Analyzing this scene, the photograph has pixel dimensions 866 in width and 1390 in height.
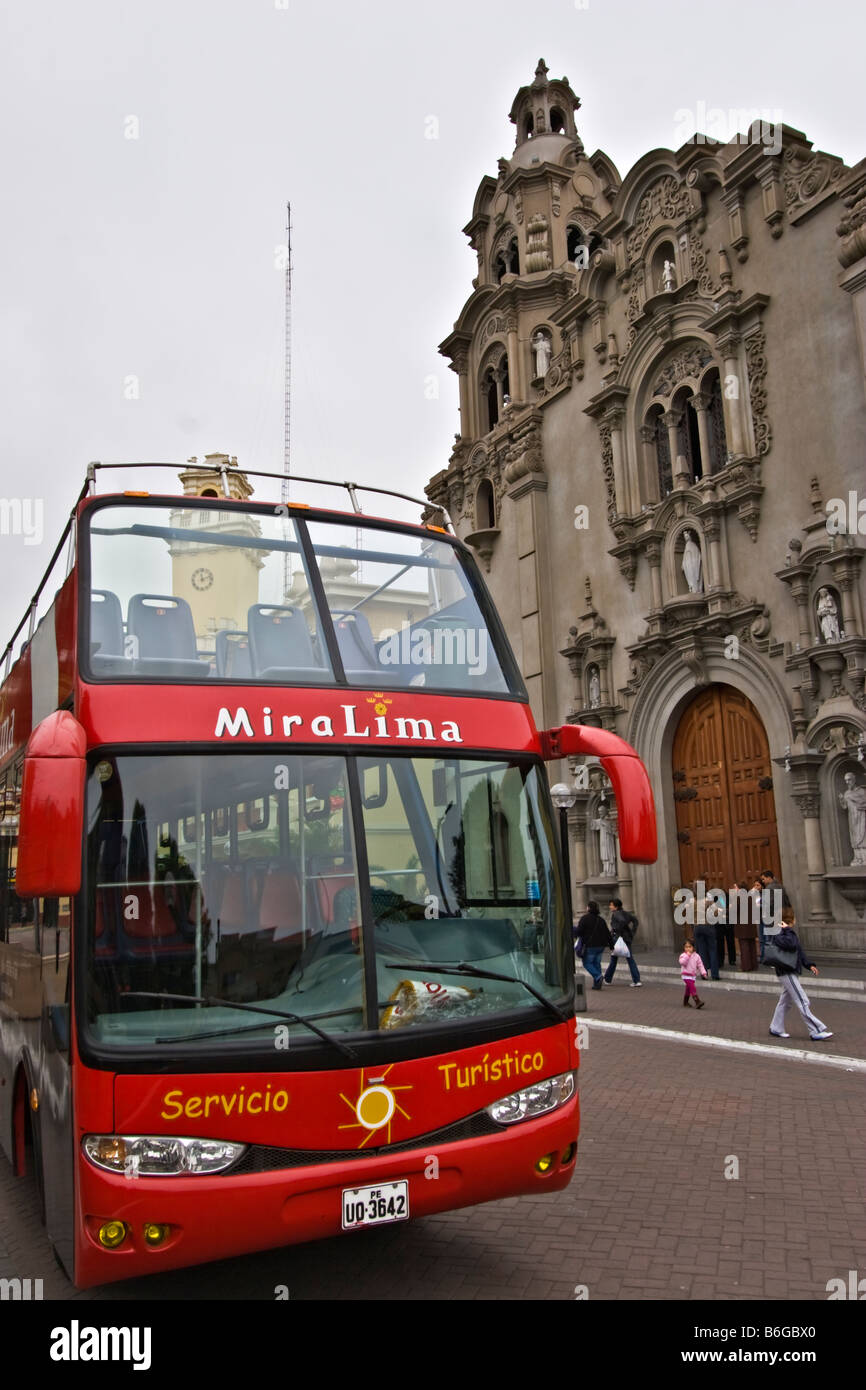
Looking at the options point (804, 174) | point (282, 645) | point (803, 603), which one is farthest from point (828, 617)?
point (282, 645)

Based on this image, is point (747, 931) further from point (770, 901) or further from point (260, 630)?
point (260, 630)

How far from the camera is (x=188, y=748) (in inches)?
180

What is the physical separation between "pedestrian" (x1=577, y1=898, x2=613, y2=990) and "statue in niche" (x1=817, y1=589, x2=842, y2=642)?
19.8 feet

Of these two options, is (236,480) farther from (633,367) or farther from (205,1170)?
(633,367)

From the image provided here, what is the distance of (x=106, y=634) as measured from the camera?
4988 millimetres

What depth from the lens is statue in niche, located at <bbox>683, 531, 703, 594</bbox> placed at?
67.0 feet

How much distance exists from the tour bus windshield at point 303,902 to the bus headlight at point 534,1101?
366mm

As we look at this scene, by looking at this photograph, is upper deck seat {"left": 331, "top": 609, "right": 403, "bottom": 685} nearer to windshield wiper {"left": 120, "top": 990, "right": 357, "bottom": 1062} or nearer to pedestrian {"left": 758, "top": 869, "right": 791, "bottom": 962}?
windshield wiper {"left": 120, "top": 990, "right": 357, "bottom": 1062}

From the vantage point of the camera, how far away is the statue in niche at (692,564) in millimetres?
20422

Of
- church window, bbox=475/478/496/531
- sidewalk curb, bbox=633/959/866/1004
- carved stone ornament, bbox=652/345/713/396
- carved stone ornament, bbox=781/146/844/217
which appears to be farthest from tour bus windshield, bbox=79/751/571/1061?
church window, bbox=475/478/496/531

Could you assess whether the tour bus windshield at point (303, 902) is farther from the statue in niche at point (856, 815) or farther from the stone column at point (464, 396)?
the stone column at point (464, 396)

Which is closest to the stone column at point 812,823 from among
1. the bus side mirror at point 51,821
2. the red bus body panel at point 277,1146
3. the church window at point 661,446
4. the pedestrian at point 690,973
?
the pedestrian at point 690,973

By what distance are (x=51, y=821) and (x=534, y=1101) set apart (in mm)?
2608

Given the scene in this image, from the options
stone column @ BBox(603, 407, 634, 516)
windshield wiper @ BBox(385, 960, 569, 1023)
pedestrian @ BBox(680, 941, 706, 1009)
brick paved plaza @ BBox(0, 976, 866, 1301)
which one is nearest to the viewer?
windshield wiper @ BBox(385, 960, 569, 1023)
